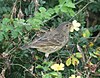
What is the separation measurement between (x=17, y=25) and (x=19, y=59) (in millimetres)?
399

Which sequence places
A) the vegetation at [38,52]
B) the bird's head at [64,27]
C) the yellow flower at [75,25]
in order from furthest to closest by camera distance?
the bird's head at [64,27] < the yellow flower at [75,25] < the vegetation at [38,52]

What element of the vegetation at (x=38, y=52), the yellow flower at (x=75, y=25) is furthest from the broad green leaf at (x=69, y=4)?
the yellow flower at (x=75, y=25)

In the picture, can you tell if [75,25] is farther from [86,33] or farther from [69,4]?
[69,4]

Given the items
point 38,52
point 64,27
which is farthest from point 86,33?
point 38,52

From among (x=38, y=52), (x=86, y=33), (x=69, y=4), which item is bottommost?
(x=38, y=52)

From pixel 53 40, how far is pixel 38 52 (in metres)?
0.22

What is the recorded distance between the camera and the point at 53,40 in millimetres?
4879

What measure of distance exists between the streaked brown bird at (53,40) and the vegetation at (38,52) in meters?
0.06

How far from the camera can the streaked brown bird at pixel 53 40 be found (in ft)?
15.3

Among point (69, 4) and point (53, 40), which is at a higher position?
point (69, 4)

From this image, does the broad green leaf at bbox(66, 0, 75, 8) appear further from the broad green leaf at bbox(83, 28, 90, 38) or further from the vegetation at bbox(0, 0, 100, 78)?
the broad green leaf at bbox(83, 28, 90, 38)

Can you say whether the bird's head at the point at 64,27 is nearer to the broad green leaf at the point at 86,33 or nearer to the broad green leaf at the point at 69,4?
the broad green leaf at the point at 86,33

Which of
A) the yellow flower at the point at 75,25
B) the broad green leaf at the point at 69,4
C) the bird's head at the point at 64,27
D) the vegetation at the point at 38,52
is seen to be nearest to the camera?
the vegetation at the point at 38,52

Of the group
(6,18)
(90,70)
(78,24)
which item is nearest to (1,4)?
(6,18)
